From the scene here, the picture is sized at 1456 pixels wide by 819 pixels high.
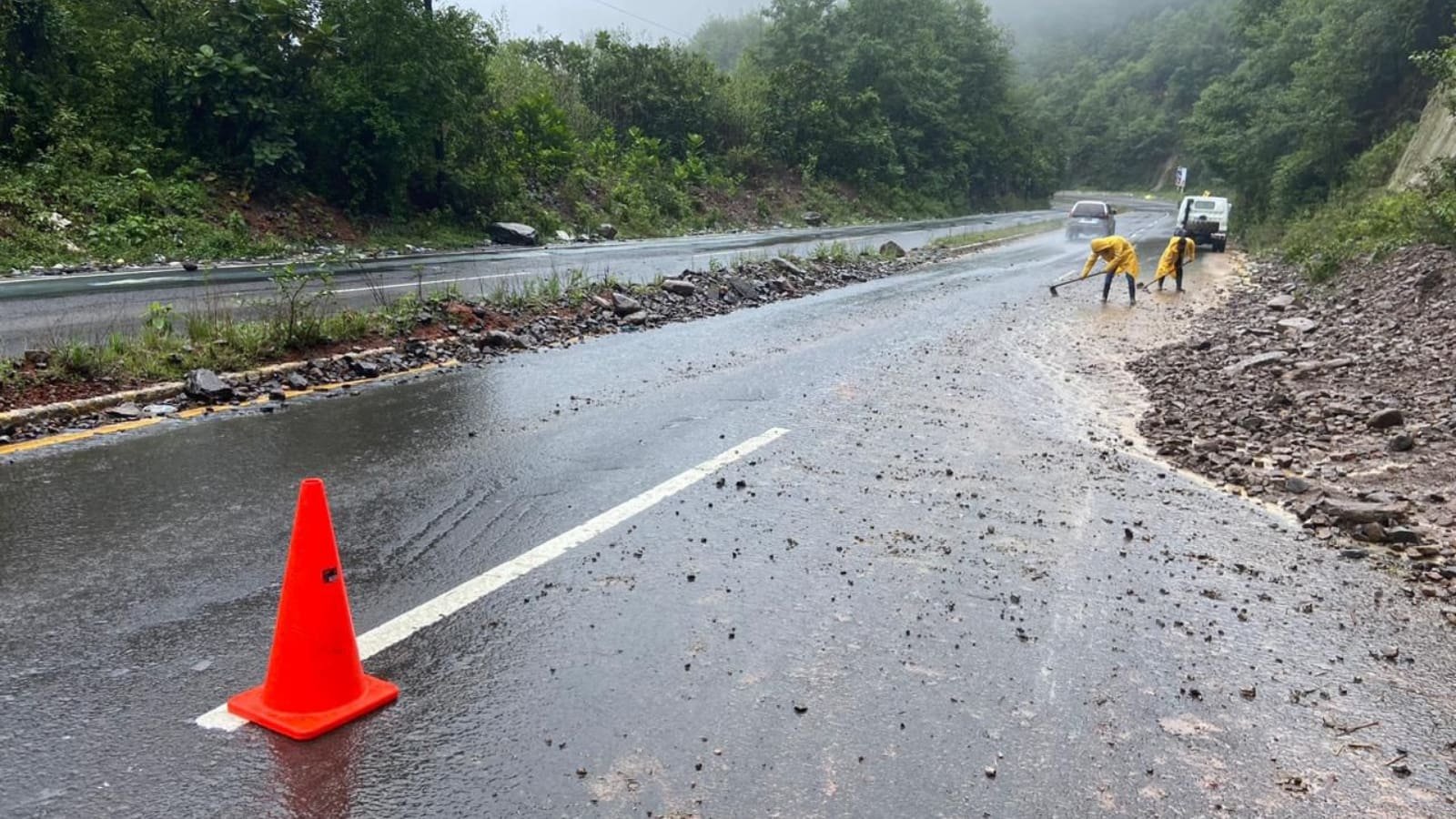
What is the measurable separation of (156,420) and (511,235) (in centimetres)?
1824

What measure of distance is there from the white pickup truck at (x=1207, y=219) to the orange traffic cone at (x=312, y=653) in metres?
33.4

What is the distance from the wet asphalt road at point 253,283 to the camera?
9.63 m

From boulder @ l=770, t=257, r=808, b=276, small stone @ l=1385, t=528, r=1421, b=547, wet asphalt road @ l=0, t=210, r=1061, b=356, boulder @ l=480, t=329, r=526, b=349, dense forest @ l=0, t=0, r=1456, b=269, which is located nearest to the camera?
small stone @ l=1385, t=528, r=1421, b=547

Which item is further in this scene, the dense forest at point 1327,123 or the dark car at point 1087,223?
the dark car at point 1087,223

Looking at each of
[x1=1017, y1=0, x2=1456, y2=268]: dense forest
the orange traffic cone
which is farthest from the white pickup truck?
the orange traffic cone

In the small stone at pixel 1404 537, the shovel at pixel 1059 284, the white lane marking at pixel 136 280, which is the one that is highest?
the white lane marking at pixel 136 280

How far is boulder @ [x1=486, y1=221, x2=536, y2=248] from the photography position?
2430 centimetres

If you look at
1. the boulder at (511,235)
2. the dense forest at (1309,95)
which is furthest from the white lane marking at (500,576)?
the dense forest at (1309,95)

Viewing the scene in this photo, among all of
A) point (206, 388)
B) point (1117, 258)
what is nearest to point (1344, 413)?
point (206, 388)

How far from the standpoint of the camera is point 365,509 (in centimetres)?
509

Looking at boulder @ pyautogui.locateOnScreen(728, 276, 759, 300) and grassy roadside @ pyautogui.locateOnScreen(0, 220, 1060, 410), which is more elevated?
grassy roadside @ pyautogui.locateOnScreen(0, 220, 1060, 410)

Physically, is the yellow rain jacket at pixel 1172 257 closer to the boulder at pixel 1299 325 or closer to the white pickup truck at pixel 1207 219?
the boulder at pixel 1299 325

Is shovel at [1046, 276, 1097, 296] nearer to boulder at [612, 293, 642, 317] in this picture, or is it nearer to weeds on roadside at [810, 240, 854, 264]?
weeds on roadside at [810, 240, 854, 264]

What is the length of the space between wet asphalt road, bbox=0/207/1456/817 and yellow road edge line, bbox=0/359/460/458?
0.88ft
